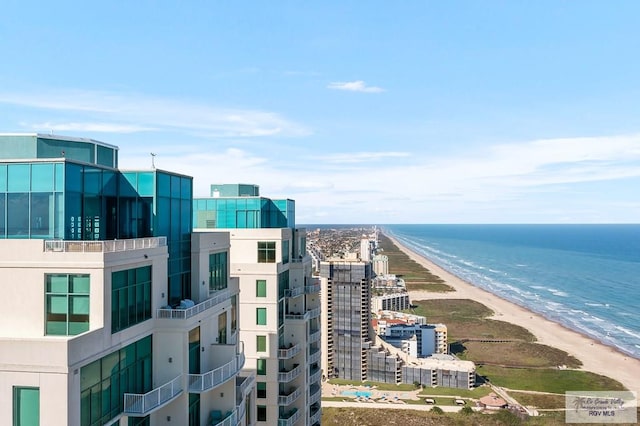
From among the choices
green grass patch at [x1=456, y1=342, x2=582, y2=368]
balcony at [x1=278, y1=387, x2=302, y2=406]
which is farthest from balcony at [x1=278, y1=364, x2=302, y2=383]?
green grass patch at [x1=456, y1=342, x2=582, y2=368]

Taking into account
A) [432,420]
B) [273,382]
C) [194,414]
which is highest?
[194,414]

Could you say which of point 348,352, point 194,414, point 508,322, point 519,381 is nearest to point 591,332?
point 508,322

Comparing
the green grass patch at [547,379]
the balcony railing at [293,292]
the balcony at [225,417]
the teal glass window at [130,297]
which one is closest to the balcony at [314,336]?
the balcony railing at [293,292]

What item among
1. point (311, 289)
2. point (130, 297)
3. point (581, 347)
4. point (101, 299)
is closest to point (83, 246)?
point (101, 299)

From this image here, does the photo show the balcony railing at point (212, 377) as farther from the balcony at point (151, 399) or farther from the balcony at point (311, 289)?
the balcony at point (311, 289)

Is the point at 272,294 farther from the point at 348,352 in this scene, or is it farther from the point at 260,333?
the point at 348,352

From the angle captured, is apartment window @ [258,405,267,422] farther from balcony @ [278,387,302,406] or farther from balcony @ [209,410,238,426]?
balcony @ [209,410,238,426]
